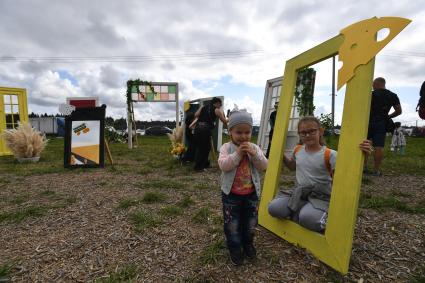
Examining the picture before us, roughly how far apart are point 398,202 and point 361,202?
1.34 ft

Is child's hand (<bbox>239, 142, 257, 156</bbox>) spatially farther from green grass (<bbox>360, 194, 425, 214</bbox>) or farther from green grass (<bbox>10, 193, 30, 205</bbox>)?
green grass (<bbox>10, 193, 30, 205</bbox>)

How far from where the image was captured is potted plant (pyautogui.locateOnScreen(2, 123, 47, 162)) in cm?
818

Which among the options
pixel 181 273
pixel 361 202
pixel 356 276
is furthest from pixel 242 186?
pixel 361 202

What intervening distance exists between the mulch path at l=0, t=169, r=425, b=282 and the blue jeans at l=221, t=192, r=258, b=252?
19 centimetres

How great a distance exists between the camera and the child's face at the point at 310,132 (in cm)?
259

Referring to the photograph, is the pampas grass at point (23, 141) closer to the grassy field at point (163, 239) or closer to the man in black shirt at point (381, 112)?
the grassy field at point (163, 239)

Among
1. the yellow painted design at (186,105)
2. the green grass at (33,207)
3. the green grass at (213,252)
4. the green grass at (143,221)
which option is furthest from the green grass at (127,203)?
the yellow painted design at (186,105)

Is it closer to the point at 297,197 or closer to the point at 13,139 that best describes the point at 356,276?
the point at 297,197

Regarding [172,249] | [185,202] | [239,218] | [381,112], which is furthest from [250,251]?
[381,112]

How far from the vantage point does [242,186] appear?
7.70 ft

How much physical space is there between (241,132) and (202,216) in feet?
4.81

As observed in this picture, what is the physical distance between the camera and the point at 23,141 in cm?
818

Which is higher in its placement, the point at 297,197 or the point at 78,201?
the point at 297,197

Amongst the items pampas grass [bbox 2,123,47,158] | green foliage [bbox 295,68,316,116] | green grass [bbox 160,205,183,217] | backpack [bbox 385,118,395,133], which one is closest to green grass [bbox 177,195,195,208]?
green grass [bbox 160,205,183,217]
